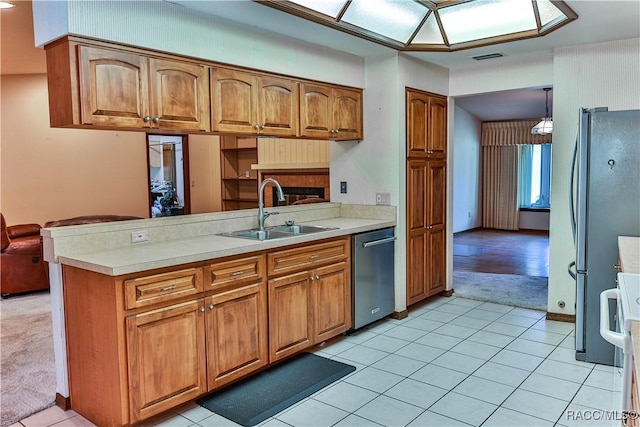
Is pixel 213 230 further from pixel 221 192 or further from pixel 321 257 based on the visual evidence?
pixel 221 192

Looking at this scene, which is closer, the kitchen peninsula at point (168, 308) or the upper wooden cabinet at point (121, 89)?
the kitchen peninsula at point (168, 308)

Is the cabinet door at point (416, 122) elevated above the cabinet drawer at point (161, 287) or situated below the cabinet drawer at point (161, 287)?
above

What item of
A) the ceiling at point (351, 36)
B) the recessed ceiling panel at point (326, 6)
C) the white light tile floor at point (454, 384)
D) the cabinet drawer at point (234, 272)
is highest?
the recessed ceiling panel at point (326, 6)

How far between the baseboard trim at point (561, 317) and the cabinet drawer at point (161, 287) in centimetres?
318

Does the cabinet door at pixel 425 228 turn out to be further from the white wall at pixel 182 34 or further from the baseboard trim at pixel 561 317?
the white wall at pixel 182 34

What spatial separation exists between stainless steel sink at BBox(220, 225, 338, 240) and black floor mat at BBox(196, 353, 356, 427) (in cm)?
90

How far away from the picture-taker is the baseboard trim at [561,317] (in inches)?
162

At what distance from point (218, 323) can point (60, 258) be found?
36.9 inches

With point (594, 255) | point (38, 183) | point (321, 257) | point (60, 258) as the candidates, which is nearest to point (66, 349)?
point (60, 258)

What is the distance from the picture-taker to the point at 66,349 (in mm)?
2686

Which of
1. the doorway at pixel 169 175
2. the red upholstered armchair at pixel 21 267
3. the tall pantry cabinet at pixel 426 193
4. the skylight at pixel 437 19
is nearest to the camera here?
the skylight at pixel 437 19

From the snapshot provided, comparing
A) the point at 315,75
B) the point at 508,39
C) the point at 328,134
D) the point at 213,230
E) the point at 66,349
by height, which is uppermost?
the point at 508,39

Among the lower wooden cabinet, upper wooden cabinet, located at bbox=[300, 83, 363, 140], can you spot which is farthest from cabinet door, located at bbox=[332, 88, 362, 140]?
the lower wooden cabinet

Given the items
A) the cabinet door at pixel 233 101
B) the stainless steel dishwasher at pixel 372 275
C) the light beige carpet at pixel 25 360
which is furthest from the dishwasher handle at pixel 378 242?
the light beige carpet at pixel 25 360
